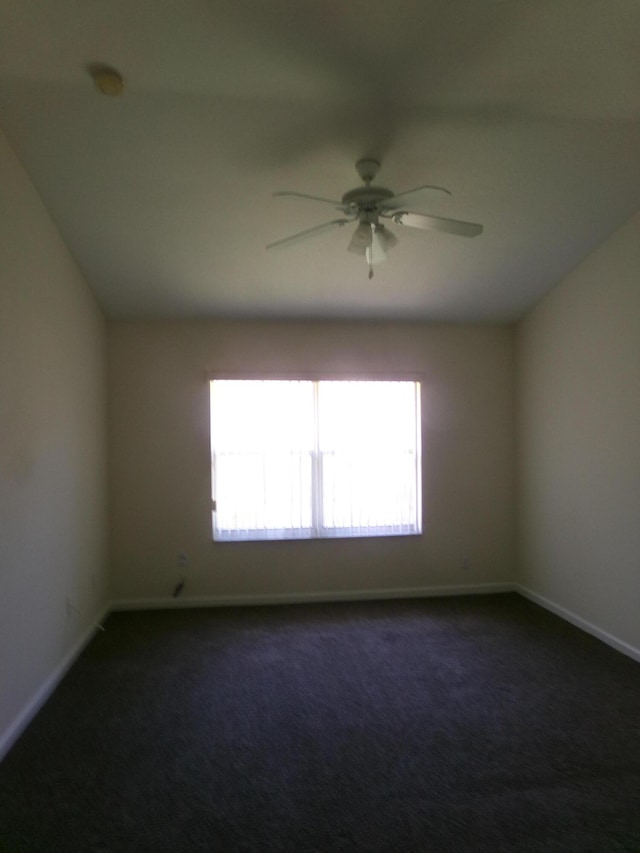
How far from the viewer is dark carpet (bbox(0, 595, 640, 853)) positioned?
2.03 metres

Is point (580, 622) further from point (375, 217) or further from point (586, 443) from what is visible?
point (375, 217)

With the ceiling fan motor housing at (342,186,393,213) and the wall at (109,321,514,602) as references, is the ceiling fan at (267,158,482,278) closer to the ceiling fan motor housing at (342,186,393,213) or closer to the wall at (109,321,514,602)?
the ceiling fan motor housing at (342,186,393,213)

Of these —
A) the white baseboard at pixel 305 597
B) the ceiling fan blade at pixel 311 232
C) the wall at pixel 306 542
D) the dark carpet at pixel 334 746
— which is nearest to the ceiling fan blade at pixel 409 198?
the ceiling fan blade at pixel 311 232

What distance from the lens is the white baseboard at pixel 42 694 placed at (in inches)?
100

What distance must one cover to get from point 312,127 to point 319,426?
8.46ft

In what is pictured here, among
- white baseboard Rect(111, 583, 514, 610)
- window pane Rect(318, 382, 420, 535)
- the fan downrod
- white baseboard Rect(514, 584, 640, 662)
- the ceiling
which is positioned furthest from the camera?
window pane Rect(318, 382, 420, 535)

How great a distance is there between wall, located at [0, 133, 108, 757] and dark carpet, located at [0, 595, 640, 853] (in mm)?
284

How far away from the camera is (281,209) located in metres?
3.30

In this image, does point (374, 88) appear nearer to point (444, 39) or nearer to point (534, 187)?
point (444, 39)

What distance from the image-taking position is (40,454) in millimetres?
3078

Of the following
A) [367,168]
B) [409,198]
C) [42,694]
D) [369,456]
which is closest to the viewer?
[409,198]

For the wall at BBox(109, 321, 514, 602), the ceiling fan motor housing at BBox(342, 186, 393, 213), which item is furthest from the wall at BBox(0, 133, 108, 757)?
the ceiling fan motor housing at BBox(342, 186, 393, 213)

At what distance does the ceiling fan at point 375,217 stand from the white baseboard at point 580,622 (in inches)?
113

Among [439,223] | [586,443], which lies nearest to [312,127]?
[439,223]
